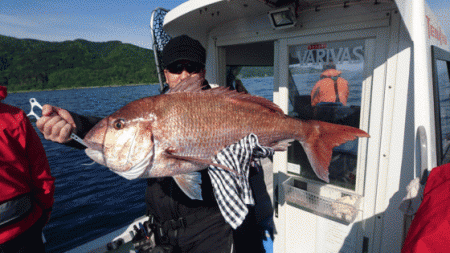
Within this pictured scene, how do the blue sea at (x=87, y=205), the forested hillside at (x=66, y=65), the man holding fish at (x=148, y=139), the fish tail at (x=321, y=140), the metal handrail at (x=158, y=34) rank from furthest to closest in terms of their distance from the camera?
1. the forested hillside at (x=66, y=65)
2. the blue sea at (x=87, y=205)
3. the metal handrail at (x=158, y=34)
4. the fish tail at (x=321, y=140)
5. the man holding fish at (x=148, y=139)

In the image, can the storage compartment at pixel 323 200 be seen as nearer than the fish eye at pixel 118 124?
No

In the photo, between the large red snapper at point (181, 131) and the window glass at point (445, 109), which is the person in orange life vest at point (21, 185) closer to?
the large red snapper at point (181, 131)

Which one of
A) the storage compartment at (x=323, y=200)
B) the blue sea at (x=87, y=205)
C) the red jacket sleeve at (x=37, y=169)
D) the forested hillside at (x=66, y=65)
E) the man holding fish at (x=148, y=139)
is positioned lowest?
the blue sea at (x=87, y=205)

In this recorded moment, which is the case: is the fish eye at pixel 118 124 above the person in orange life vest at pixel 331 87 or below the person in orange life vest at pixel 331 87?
below

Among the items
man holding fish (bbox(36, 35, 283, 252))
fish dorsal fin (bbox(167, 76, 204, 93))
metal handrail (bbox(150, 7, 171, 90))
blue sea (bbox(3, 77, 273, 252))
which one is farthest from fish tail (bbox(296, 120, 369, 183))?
blue sea (bbox(3, 77, 273, 252))

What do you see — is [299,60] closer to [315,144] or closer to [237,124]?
[315,144]

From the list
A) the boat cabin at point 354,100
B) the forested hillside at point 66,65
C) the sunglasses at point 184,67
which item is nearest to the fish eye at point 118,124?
the sunglasses at point 184,67

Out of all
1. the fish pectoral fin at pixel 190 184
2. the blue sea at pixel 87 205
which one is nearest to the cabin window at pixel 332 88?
the fish pectoral fin at pixel 190 184

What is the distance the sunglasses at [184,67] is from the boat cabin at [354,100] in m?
0.60

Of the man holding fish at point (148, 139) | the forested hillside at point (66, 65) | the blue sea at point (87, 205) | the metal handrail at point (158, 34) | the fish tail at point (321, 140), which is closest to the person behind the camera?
the man holding fish at point (148, 139)

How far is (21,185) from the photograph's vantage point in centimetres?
203

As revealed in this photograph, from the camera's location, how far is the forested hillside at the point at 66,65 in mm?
67500

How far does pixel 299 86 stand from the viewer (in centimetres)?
246

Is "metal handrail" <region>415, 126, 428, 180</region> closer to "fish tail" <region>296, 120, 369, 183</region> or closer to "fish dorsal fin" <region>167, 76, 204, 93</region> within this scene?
"fish tail" <region>296, 120, 369, 183</region>
